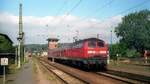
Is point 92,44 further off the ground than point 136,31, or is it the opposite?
point 136,31

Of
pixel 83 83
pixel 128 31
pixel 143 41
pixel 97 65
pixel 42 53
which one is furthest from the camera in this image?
pixel 42 53

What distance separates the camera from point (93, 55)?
3397 cm

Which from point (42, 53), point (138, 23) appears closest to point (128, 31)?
point (138, 23)

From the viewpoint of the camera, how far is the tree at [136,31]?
92.4 meters

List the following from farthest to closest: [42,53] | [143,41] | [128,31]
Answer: [42,53] → [128,31] → [143,41]

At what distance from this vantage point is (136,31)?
316 feet

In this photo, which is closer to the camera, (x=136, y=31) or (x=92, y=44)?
(x=92, y=44)

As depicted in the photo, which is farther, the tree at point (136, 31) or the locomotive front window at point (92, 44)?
the tree at point (136, 31)

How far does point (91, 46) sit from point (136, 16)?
6988 centimetres

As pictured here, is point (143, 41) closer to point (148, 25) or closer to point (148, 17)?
point (148, 25)

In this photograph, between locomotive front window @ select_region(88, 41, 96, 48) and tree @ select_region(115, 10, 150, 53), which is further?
tree @ select_region(115, 10, 150, 53)

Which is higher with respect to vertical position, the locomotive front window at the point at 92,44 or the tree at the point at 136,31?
the tree at the point at 136,31

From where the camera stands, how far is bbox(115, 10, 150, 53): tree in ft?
303

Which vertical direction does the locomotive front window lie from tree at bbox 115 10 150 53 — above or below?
below
